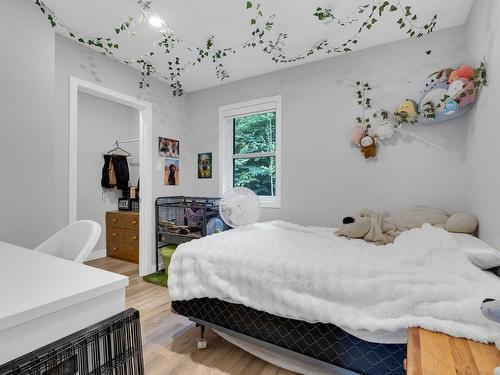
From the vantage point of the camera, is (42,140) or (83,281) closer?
(83,281)

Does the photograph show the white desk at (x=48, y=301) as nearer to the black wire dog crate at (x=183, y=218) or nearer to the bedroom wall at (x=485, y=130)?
the bedroom wall at (x=485, y=130)

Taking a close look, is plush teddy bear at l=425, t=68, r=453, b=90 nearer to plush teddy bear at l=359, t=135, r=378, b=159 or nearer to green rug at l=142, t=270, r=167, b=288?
plush teddy bear at l=359, t=135, r=378, b=159

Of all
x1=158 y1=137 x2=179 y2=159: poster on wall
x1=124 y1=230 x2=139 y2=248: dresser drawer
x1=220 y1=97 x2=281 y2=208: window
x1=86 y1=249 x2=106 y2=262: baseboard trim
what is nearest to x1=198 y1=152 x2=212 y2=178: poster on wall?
x1=220 y1=97 x2=281 y2=208: window

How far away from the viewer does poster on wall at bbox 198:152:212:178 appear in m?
3.34

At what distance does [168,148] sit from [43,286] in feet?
8.82

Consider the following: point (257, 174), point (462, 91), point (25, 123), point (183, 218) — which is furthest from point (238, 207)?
point (462, 91)

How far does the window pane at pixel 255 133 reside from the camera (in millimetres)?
3041

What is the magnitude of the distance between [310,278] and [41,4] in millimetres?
2567

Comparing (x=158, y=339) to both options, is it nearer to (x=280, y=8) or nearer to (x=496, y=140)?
(x=496, y=140)

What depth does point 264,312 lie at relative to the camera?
4.61 ft

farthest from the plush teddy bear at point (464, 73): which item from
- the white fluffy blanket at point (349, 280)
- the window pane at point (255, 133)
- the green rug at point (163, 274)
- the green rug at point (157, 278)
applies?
the green rug at point (157, 278)

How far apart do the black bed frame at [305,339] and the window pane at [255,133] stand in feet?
6.46

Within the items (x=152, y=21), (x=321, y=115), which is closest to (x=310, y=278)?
(x=321, y=115)

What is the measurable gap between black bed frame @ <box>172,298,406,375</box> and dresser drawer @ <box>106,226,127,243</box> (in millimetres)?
2407
